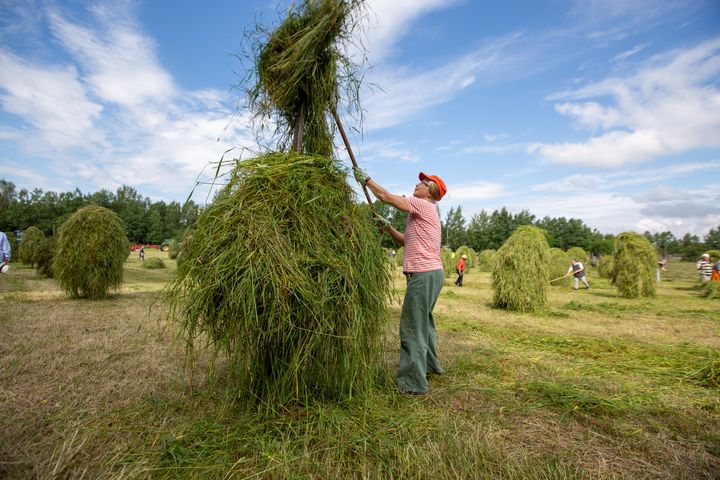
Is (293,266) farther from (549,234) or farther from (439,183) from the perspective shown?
(549,234)

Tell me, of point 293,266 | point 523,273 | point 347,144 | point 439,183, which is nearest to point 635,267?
point 523,273

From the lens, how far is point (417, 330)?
150 inches

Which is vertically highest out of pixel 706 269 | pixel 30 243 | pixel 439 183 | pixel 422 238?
pixel 439 183

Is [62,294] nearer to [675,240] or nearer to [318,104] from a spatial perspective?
[318,104]

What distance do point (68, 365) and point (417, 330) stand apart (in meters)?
4.05

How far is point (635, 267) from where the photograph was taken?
14875 millimetres

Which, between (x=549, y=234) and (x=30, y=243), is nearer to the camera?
(x=30, y=243)

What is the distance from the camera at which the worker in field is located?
3.78 meters

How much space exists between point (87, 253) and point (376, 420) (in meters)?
10.4

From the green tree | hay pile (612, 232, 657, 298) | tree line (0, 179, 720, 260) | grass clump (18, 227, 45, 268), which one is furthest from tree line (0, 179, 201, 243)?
hay pile (612, 232, 657, 298)

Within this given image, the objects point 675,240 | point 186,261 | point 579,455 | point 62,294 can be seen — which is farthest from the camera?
point 675,240

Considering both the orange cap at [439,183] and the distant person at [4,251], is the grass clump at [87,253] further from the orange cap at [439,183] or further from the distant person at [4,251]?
the orange cap at [439,183]

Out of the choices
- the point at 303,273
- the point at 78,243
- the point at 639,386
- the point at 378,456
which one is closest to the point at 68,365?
the point at 303,273

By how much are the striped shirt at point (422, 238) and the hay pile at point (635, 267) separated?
14.5 m
